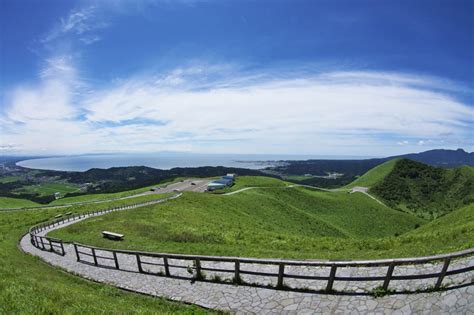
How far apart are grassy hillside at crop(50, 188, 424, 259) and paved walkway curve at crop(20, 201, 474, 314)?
16.2ft

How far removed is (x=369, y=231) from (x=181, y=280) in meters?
59.1

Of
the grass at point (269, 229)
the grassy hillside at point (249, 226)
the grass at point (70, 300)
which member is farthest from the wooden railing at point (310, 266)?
the grassy hillside at point (249, 226)

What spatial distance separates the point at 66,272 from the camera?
1589 cm

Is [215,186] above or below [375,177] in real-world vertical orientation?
above

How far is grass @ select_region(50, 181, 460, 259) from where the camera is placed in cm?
1669

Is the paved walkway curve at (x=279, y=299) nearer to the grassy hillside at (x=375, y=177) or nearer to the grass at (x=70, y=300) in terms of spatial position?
the grass at (x=70, y=300)

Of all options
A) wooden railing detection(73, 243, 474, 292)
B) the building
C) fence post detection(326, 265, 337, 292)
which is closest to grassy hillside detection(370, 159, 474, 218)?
the building

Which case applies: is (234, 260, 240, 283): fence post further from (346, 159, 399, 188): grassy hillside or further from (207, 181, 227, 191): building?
(346, 159, 399, 188): grassy hillside

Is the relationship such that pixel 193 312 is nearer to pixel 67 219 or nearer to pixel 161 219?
pixel 161 219

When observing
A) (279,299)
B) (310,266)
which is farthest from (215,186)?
(279,299)

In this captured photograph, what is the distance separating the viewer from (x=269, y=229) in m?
36.7

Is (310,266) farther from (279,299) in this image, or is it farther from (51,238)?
(51,238)

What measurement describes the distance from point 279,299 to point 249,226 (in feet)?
81.9

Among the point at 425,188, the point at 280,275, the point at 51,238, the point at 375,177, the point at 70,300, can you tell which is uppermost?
the point at 70,300
